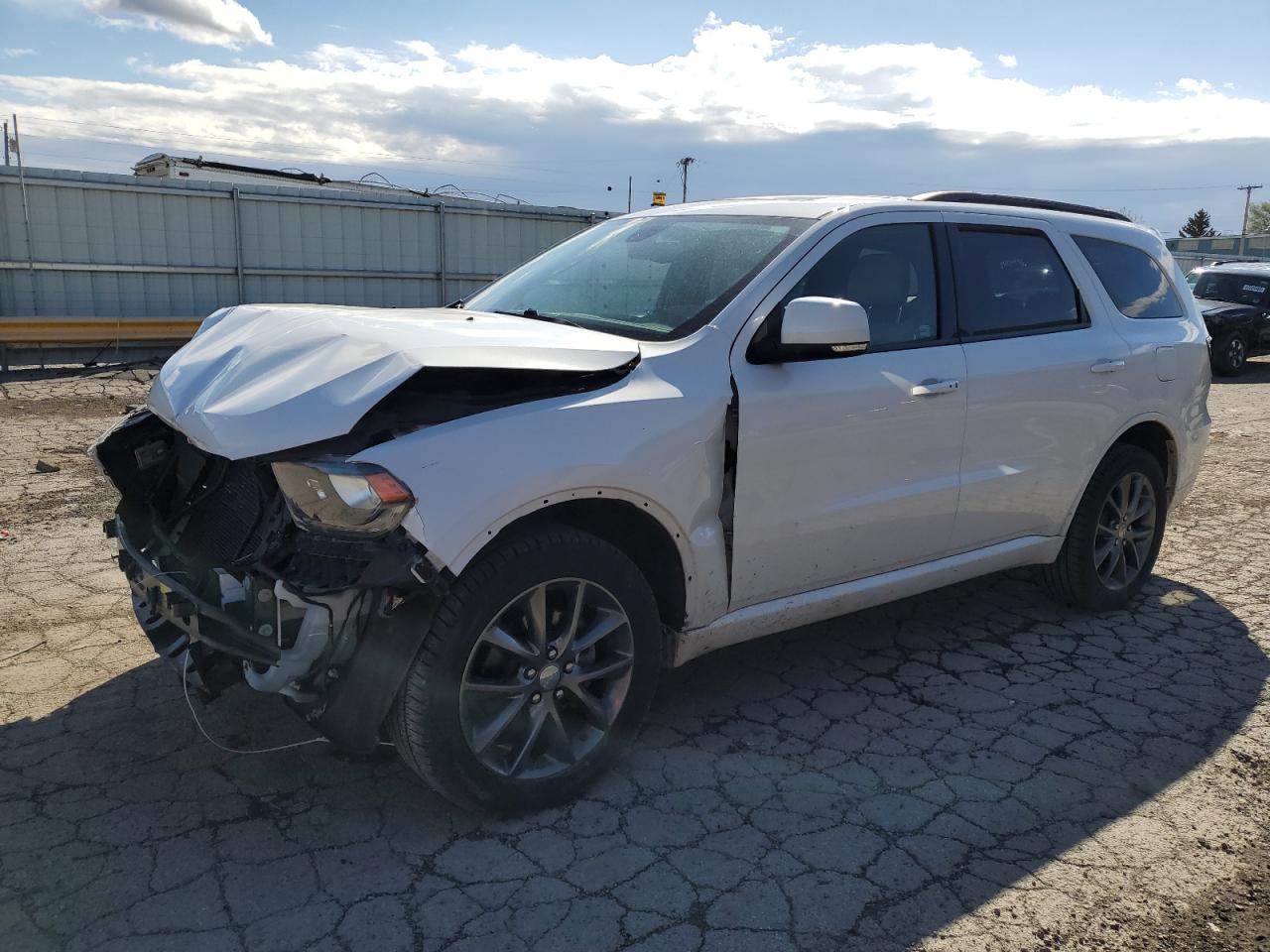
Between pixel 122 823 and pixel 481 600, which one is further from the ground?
pixel 481 600

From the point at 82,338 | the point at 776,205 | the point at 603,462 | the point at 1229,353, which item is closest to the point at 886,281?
the point at 776,205

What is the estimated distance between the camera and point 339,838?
3.00 m

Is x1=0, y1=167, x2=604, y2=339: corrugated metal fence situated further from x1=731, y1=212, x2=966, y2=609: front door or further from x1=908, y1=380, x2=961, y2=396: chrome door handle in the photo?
x1=908, y1=380, x2=961, y2=396: chrome door handle

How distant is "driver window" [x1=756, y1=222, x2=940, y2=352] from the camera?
12.4 ft

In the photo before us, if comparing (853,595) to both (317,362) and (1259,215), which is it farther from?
(1259,215)

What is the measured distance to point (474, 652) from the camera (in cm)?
291

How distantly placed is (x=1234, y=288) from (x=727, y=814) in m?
18.1

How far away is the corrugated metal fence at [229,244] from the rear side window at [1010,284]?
1304 cm

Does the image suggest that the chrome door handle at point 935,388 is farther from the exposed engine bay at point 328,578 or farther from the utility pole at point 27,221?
the utility pole at point 27,221

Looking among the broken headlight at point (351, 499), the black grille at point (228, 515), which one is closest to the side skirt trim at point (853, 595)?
the broken headlight at point (351, 499)

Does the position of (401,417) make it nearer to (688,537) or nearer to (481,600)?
(481,600)

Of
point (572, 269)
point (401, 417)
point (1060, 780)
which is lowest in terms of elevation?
point (1060, 780)

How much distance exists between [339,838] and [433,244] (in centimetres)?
1626

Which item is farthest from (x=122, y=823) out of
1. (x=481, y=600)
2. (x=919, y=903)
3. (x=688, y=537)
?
(x=919, y=903)
